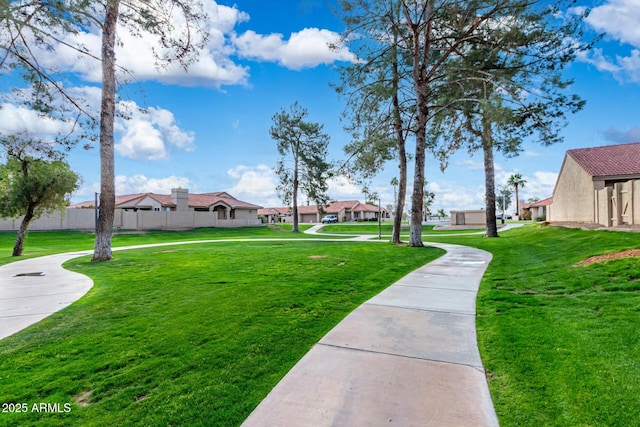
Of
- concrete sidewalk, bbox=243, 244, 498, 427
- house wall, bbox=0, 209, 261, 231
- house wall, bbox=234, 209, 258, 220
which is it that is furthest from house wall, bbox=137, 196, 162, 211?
concrete sidewalk, bbox=243, 244, 498, 427

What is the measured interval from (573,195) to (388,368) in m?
22.9

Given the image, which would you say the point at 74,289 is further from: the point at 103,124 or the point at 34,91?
the point at 103,124

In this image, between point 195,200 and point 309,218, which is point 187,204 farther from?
point 309,218

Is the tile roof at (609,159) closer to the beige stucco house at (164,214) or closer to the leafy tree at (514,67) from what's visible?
the leafy tree at (514,67)

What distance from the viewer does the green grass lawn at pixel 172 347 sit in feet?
9.10

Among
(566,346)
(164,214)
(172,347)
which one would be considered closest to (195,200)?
(164,214)

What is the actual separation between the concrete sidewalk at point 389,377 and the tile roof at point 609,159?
18.7 metres

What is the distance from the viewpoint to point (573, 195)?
20906 millimetres

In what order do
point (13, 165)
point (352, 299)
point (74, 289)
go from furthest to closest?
point (13, 165) → point (74, 289) → point (352, 299)

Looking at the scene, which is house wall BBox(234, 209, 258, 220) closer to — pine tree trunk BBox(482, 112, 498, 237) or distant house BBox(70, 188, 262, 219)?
distant house BBox(70, 188, 262, 219)

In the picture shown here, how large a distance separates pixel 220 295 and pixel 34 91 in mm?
6541

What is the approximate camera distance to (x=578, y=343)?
3719mm

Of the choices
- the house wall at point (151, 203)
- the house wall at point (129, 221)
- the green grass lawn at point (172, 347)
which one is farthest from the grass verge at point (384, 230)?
the green grass lawn at point (172, 347)

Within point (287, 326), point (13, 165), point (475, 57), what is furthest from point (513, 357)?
point (13, 165)
